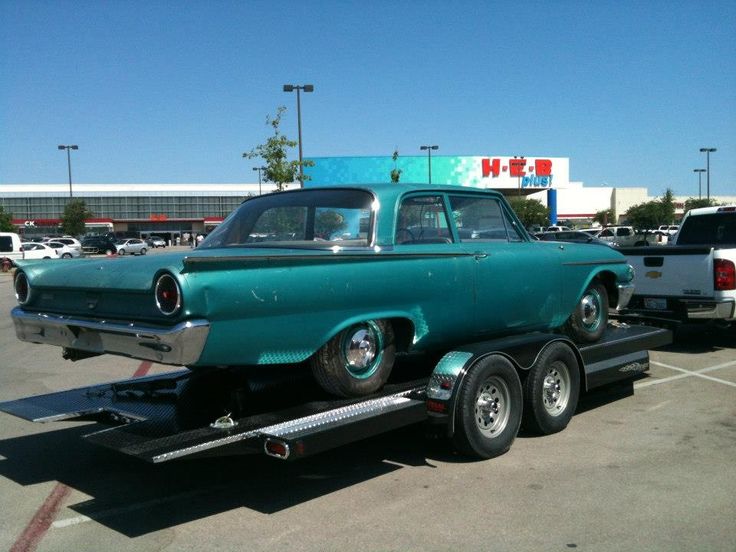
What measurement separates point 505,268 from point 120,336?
2965mm

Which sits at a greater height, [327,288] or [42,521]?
[327,288]

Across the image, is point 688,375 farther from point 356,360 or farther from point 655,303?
point 356,360

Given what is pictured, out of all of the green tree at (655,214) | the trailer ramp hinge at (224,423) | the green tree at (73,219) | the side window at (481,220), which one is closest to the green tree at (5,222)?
the green tree at (73,219)

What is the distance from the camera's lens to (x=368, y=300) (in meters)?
4.49

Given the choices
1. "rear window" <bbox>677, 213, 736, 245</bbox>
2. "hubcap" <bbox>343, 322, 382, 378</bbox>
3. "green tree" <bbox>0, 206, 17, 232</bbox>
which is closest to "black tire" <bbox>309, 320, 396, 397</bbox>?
"hubcap" <bbox>343, 322, 382, 378</bbox>

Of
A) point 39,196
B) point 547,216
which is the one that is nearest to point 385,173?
point 547,216

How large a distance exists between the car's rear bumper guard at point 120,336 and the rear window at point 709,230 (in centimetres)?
976

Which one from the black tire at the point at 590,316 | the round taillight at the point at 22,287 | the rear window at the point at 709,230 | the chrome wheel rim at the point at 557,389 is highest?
the rear window at the point at 709,230

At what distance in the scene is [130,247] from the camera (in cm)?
5525

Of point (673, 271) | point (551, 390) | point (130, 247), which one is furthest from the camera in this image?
point (130, 247)

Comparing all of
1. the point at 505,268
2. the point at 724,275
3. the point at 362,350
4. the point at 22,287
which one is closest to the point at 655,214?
the point at 724,275

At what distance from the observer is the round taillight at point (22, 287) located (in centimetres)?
479

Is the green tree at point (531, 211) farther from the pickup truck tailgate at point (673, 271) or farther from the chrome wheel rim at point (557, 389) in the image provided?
the chrome wheel rim at point (557, 389)

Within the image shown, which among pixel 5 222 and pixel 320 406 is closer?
pixel 320 406
